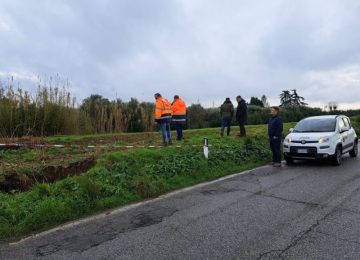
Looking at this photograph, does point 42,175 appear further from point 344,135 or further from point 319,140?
point 344,135

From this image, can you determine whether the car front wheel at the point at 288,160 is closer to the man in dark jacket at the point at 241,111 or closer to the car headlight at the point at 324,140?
the car headlight at the point at 324,140

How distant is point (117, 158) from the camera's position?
9.69 meters

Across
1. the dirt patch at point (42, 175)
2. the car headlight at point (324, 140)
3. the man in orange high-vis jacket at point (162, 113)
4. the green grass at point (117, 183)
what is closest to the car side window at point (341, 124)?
the car headlight at point (324, 140)

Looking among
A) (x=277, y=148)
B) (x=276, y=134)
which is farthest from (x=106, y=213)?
(x=276, y=134)

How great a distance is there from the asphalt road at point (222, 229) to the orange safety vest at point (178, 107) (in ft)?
22.8

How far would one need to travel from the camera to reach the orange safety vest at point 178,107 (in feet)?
49.2

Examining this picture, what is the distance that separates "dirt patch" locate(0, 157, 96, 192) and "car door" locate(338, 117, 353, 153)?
8.96m

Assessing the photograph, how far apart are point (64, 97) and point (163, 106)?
239 inches

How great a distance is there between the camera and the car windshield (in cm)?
1269

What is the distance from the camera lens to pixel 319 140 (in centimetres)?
1184

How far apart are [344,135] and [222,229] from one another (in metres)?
9.36


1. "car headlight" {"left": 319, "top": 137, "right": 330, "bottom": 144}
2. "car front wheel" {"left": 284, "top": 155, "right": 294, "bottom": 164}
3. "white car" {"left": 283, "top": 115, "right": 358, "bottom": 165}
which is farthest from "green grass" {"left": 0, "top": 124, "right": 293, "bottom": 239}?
"car headlight" {"left": 319, "top": 137, "right": 330, "bottom": 144}

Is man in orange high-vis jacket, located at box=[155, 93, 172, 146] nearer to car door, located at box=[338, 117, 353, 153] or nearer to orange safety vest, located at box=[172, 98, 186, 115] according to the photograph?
orange safety vest, located at box=[172, 98, 186, 115]

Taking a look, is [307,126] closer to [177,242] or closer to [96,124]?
[177,242]
